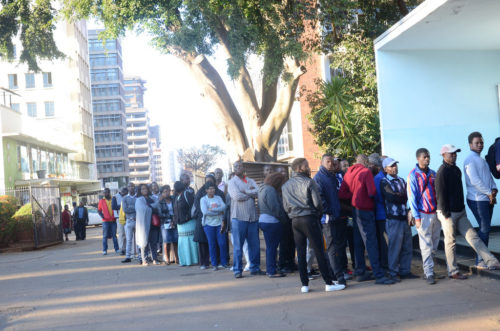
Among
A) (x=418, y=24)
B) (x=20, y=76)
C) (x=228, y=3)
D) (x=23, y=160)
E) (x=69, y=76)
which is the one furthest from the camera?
(x=69, y=76)

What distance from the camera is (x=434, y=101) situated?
1172cm

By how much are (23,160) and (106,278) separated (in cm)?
3403

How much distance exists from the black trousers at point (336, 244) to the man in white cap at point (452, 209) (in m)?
1.51

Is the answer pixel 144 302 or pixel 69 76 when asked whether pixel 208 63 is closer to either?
pixel 144 302

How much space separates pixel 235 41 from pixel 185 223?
582cm

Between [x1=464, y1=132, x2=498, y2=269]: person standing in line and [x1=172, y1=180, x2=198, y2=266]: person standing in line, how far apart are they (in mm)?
6051

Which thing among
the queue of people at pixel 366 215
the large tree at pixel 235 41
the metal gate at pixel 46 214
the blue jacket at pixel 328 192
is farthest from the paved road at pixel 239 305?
the metal gate at pixel 46 214

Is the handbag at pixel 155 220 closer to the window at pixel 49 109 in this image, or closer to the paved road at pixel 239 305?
the paved road at pixel 239 305

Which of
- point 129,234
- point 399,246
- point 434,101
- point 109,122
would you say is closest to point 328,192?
point 399,246

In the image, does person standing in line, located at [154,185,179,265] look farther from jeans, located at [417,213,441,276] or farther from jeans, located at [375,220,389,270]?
jeans, located at [417,213,441,276]

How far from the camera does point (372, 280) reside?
8.93 metres

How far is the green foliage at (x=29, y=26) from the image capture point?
18.7 meters

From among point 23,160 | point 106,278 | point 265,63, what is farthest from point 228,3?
point 23,160

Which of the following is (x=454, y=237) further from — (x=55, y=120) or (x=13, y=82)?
(x=55, y=120)
